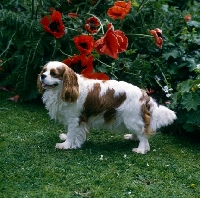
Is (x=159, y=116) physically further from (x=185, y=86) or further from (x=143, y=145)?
(x=185, y=86)

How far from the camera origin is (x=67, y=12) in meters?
8.05

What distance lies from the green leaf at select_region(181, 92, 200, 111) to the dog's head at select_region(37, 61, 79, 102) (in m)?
1.53

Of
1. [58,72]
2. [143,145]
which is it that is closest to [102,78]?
[58,72]

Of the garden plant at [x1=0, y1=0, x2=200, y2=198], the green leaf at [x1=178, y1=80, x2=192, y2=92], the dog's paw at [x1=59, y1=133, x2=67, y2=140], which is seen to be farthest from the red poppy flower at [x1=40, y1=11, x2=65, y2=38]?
the green leaf at [x1=178, y1=80, x2=192, y2=92]

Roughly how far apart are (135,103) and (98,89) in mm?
478

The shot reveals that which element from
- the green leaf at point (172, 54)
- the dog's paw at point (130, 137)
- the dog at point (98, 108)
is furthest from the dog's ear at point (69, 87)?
the green leaf at point (172, 54)

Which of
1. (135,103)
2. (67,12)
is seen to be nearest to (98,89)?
(135,103)

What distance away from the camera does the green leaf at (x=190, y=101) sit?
6.64 metres

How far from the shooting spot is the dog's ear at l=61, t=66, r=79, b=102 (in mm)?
6008

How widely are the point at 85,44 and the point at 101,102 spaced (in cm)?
97

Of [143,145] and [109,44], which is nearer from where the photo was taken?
[143,145]

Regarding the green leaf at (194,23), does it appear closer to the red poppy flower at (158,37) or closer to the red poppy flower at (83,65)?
the red poppy flower at (158,37)

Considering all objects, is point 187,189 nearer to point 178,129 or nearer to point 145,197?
point 145,197

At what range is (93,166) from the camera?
5715 mm
